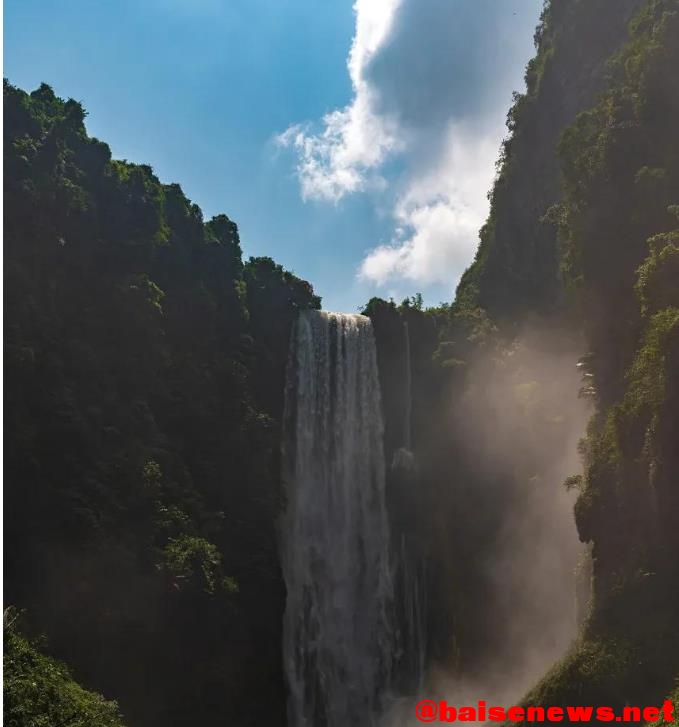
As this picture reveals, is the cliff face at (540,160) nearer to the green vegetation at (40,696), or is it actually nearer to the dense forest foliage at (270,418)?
the dense forest foliage at (270,418)

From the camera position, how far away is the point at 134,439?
2731 cm

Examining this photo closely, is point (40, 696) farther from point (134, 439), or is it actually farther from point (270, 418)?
point (270, 418)

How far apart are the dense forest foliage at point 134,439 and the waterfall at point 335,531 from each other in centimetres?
198

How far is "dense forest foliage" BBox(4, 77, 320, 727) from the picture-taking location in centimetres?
2262

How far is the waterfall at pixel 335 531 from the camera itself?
100ft

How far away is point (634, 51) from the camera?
28594 millimetres

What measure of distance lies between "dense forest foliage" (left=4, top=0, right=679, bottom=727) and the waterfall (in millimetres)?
1273

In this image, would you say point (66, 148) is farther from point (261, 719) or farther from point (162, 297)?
point (261, 719)

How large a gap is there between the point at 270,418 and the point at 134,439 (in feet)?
28.5

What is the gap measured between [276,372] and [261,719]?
17.9 metres

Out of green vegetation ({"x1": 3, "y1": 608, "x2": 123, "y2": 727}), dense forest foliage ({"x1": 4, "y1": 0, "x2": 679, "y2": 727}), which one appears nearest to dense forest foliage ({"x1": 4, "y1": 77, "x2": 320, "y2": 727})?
dense forest foliage ({"x1": 4, "y1": 0, "x2": 679, "y2": 727})

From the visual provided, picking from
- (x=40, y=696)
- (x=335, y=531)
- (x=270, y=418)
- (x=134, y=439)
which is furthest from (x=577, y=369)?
(x=40, y=696)

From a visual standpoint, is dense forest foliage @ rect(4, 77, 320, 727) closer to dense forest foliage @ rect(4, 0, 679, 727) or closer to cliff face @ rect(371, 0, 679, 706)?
dense forest foliage @ rect(4, 0, 679, 727)

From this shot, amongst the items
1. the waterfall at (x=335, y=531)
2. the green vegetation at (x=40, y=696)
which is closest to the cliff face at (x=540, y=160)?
the waterfall at (x=335, y=531)
